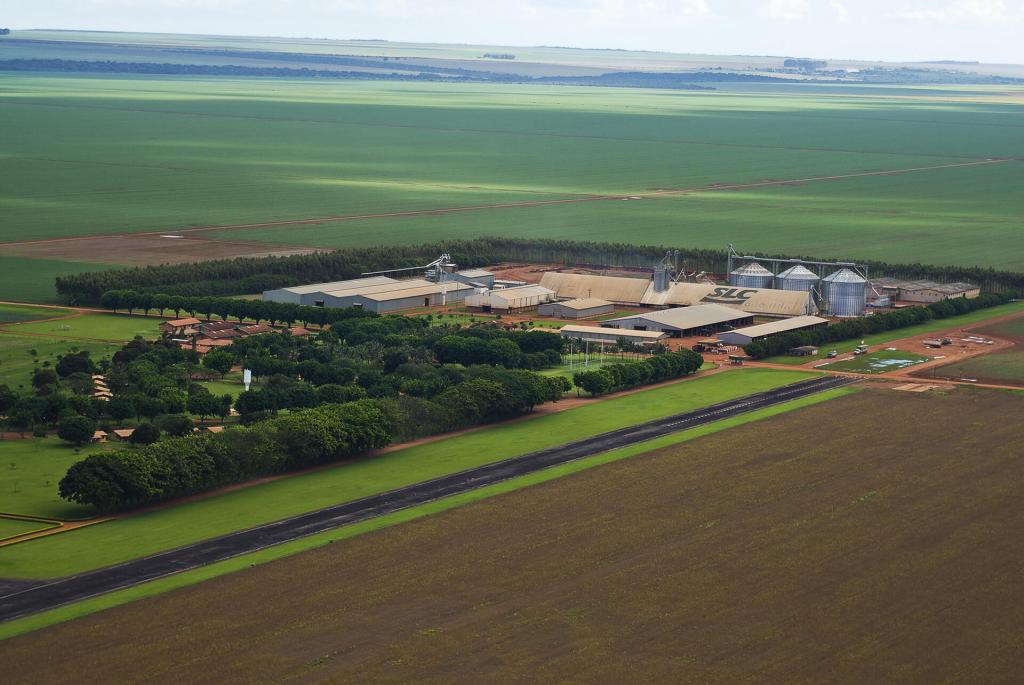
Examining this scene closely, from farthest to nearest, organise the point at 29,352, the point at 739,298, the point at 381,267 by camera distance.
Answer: the point at 381,267 < the point at 739,298 < the point at 29,352

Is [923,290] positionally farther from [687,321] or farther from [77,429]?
[77,429]

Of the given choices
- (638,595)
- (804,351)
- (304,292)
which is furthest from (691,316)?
(638,595)

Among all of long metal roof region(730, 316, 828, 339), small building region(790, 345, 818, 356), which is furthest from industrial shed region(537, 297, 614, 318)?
small building region(790, 345, 818, 356)

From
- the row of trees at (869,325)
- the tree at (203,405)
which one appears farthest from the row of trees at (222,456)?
the row of trees at (869,325)

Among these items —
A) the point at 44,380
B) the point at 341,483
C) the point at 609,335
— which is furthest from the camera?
the point at 609,335

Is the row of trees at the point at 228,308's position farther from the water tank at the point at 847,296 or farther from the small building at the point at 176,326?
the water tank at the point at 847,296

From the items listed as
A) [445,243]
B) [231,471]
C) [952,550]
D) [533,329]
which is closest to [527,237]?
[445,243]

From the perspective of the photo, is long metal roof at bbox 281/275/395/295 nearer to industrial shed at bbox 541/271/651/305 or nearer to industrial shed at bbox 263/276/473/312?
industrial shed at bbox 263/276/473/312
